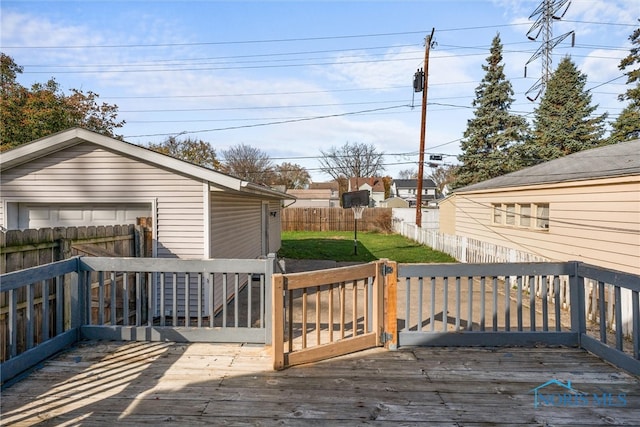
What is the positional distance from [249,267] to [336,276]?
0.95 m

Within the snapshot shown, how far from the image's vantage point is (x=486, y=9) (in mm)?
10219

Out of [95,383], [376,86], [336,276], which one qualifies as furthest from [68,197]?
[376,86]

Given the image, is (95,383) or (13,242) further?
(13,242)

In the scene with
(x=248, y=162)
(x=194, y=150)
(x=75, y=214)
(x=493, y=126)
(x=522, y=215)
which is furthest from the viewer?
(x=248, y=162)

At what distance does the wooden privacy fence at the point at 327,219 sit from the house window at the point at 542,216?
1515 centimetres

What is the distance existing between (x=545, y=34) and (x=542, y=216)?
17.1m

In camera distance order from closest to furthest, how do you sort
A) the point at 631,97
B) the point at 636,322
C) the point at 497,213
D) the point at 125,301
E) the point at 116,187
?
1. the point at 636,322
2. the point at 125,301
3. the point at 116,187
4. the point at 497,213
5. the point at 631,97

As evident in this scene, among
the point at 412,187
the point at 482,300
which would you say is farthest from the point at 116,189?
the point at 412,187

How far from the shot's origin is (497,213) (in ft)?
37.5

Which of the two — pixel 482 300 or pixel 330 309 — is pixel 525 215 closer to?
pixel 482 300

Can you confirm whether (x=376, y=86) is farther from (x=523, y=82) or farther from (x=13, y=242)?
(x=13, y=242)

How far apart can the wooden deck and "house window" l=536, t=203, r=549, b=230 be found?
6.46 meters

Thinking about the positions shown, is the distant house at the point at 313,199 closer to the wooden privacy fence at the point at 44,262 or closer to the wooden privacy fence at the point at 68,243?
the wooden privacy fence at the point at 68,243

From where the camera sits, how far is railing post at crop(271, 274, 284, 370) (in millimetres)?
3072
